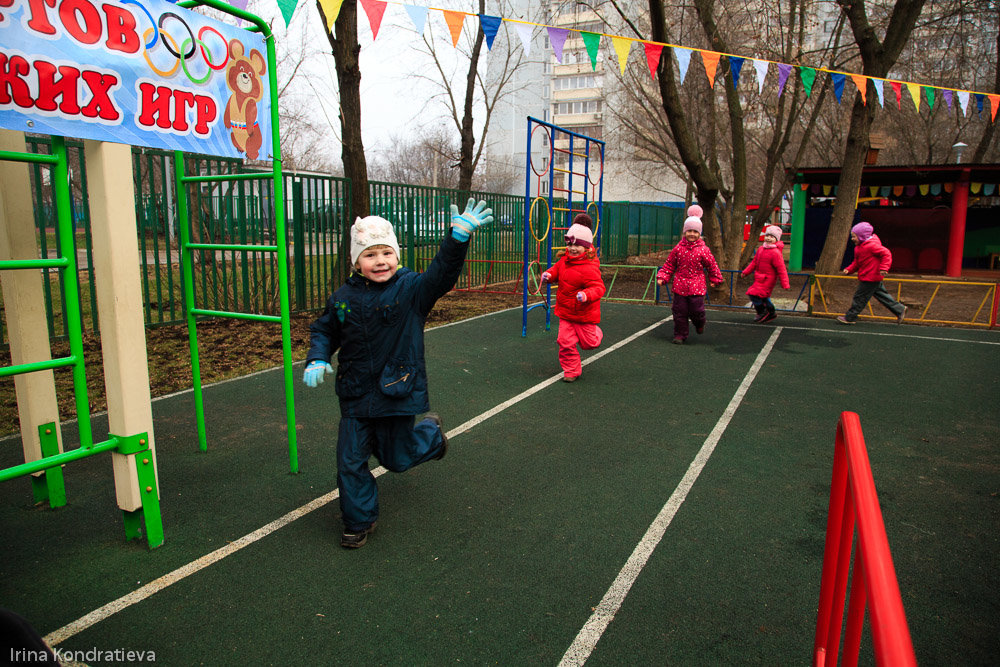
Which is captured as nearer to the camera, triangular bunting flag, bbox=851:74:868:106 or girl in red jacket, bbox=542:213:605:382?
girl in red jacket, bbox=542:213:605:382

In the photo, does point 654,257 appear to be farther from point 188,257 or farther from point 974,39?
point 188,257

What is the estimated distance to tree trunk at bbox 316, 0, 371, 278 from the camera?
32.7 feet

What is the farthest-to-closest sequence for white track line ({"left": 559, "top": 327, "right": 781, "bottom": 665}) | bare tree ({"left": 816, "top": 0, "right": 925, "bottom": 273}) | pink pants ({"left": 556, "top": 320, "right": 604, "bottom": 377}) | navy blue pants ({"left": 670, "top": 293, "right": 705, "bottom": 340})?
bare tree ({"left": 816, "top": 0, "right": 925, "bottom": 273}) < navy blue pants ({"left": 670, "top": 293, "right": 705, "bottom": 340}) < pink pants ({"left": 556, "top": 320, "right": 604, "bottom": 377}) < white track line ({"left": 559, "top": 327, "right": 781, "bottom": 665})

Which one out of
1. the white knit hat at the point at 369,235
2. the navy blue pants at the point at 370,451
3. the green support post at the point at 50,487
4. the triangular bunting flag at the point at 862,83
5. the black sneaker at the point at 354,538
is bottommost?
the black sneaker at the point at 354,538

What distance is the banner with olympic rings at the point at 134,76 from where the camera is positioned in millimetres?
2646

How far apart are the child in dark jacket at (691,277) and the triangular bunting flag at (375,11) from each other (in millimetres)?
4617

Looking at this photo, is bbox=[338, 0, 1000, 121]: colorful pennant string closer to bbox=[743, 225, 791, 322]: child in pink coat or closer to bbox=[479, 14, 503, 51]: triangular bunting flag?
bbox=[479, 14, 503, 51]: triangular bunting flag

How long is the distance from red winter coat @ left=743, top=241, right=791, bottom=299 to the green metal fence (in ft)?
18.6

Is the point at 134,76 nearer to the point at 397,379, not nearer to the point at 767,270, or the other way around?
the point at 397,379

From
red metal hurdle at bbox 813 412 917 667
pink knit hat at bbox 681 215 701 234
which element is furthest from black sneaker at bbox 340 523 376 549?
pink knit hat at bbox 681 215 701 234

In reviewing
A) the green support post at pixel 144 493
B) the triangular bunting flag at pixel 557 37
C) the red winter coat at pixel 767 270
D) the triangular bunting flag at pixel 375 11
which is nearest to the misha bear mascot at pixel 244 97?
the green support post at pixel 144 493

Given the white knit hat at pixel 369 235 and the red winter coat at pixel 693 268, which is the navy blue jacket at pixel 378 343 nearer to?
the white knit hat at pixel 369 235

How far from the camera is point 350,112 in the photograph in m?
10.5

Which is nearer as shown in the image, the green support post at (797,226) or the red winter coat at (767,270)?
the red winter coat at (767,270)
